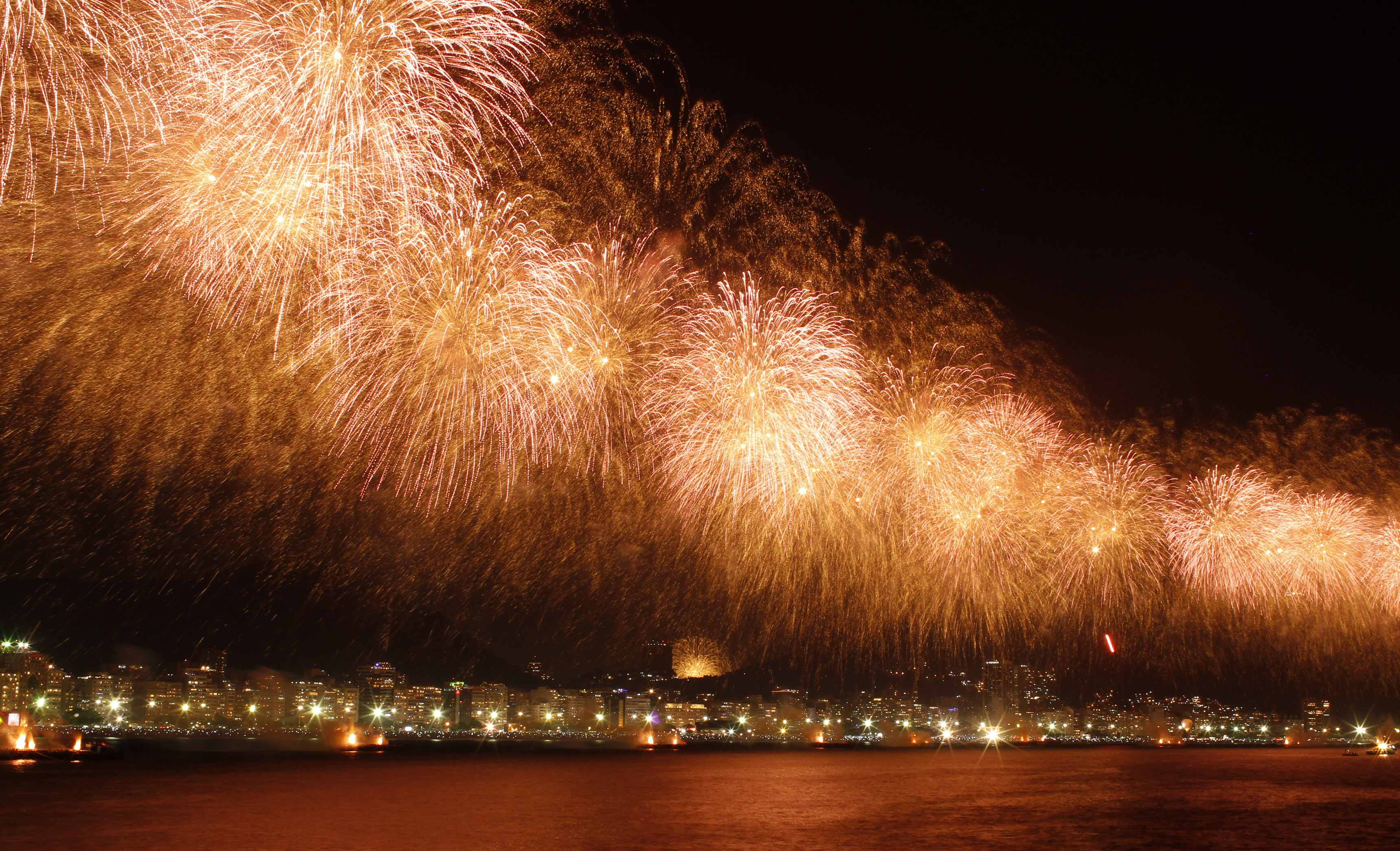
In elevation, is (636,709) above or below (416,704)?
below

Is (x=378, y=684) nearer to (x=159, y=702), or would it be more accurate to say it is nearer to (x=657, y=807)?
(x=159, y=702)

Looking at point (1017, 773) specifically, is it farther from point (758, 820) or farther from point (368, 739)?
point (368, 739)

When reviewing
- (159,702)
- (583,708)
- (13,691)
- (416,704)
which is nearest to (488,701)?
(416,704)

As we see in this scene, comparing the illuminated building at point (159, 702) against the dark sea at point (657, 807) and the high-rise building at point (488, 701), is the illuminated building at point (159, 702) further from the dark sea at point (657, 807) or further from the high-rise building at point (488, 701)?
→ the dark sea at point (657, 807)

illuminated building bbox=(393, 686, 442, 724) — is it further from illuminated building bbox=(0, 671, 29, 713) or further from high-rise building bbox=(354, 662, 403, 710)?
illuminated building bbox=(0, 671, 29, 713)

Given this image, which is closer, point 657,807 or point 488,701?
point 657,807

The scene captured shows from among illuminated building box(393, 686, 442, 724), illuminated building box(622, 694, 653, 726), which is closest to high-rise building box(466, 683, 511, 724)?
illuminated building box(393, 686, 442, 724)

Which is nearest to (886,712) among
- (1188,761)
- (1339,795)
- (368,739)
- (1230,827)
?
(1188,761)

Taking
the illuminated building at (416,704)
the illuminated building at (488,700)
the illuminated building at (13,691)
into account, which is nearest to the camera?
the illuminated building at (13,691)

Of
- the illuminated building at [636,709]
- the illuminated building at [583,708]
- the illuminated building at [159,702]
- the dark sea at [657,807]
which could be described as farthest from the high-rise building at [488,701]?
the dark sea at [657,807]
